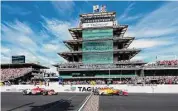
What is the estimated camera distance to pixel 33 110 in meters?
20.8

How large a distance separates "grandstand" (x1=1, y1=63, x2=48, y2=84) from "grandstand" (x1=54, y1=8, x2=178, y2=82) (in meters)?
11.3

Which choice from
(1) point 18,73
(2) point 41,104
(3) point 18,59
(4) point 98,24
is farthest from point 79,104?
(3) point 18,59

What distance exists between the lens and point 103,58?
293 feet

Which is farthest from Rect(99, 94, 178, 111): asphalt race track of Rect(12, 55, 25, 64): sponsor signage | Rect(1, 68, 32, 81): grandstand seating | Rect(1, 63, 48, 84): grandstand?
Rect(12, 55, 25, 64): sponsor signage

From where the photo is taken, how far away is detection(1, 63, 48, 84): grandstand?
8894cm

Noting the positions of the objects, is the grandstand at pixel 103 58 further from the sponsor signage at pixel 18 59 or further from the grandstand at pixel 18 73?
→ the sponsor signage at pixel 18 59

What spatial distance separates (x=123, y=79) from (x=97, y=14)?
930 inches

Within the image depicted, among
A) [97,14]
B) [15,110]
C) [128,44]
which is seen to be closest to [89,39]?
[97,14]

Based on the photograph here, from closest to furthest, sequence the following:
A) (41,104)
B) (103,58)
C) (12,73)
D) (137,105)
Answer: (137,105), (41,104), (103,58), (12,73)

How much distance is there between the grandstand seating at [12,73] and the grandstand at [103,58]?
40.8ft

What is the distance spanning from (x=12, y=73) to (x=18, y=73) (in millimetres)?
2511

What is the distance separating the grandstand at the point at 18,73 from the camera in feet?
292

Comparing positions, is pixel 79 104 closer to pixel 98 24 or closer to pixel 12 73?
pixel 98 24

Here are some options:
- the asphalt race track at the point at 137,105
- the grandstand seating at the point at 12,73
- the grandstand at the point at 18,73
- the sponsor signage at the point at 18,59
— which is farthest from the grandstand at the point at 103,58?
the asphalt race track at the point at 137,105
